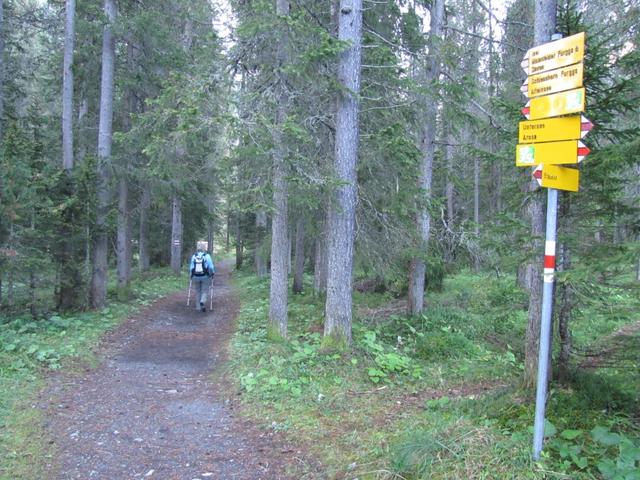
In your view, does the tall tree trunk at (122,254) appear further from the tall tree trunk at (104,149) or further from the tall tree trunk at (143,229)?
the tall tree trunk at (143,229)

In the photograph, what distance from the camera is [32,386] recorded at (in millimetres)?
6711

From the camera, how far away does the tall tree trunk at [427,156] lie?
10.2 metres

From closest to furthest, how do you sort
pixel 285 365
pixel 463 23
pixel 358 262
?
pixel 285 365 < pixel 358 262 < pixel 463 23

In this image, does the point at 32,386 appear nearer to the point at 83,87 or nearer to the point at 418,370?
the point at 418,370

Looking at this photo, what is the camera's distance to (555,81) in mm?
3576

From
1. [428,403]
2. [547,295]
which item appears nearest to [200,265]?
[428,403]

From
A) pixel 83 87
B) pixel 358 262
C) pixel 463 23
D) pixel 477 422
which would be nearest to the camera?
pixel 477 422

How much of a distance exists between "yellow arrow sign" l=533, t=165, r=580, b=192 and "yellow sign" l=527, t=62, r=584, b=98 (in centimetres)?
60

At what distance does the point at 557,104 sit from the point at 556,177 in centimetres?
55

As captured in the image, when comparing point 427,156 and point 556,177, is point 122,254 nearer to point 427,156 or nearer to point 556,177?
point 427,156

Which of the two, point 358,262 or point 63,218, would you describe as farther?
point 63,218

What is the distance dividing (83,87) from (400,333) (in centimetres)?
1205

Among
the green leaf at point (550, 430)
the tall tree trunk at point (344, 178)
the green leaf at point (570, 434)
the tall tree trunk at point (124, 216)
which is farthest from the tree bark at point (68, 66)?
the green leaf at point (570, 434)

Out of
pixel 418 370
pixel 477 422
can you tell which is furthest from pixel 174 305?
pixel 477 422
